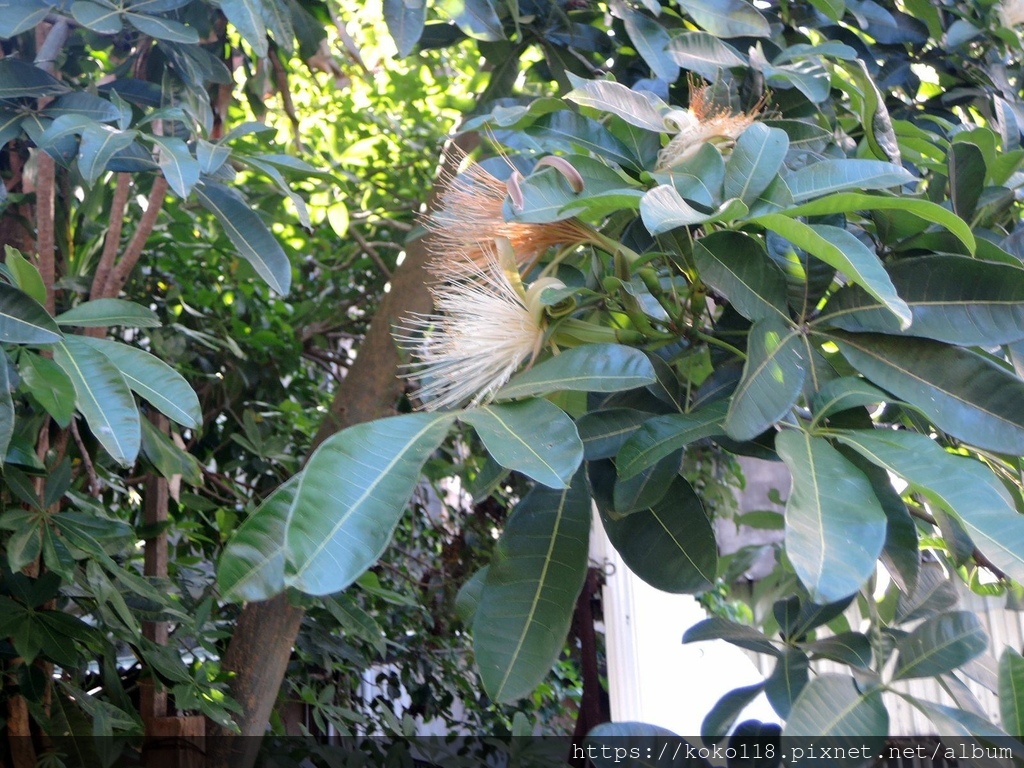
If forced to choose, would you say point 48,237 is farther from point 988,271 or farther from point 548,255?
point 988,271

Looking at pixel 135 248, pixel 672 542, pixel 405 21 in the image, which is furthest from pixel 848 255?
pixel 135 248

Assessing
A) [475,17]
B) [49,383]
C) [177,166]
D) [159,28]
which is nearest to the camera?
[49,383]

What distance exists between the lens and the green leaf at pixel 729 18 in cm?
115

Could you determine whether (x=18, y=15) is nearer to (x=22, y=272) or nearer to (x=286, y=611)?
(x=22, y=272)

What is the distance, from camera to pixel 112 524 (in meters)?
1.18

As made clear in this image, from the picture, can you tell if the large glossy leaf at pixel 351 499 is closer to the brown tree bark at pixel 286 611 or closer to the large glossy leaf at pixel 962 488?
the large glossy leaf at pixel 962 488

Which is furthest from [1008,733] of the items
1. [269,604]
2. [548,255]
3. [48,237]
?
[48,237]

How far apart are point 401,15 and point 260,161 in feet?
0.86

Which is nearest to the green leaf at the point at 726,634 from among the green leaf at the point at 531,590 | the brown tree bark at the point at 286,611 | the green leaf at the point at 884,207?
the green leaf at the point at 531,590

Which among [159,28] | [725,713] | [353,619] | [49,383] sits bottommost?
[353,619]

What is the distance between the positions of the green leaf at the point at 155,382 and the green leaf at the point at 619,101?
0.48 m

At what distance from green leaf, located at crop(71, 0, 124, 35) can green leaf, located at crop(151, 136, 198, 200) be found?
0.54 feet

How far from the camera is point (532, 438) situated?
0.61 meters

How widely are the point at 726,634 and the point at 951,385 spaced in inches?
11.6
